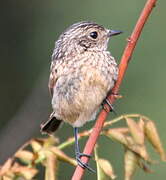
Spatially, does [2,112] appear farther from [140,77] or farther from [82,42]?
[82,42]

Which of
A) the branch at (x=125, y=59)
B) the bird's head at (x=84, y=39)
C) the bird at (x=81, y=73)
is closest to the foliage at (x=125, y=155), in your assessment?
the branch at (x=125, y=59)

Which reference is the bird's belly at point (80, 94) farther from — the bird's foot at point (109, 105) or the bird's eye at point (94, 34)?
the bird's eye at point (94, 34)

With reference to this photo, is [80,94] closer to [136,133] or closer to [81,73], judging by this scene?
[81,73]

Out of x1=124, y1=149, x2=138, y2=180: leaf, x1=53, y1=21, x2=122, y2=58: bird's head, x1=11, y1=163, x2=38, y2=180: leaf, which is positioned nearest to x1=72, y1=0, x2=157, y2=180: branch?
x1=124, y1=149, x2=138, y2=180: leaf

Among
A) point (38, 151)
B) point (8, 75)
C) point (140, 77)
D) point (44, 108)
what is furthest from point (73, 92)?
point (8, 75)

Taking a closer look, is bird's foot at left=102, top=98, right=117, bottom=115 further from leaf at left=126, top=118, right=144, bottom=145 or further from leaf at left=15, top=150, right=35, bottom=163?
leaf at left=15, top=150, right=35, bottom=163

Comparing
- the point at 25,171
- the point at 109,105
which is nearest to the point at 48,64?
the point at 109,105
